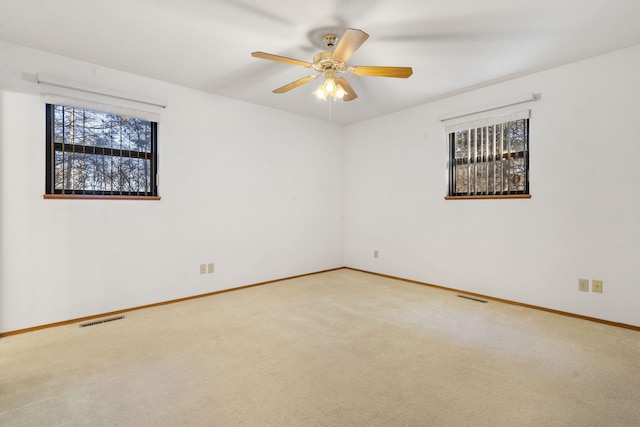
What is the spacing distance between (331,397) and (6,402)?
184 centimetres

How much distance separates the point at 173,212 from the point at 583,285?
443cm

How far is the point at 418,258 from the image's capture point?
4488mm

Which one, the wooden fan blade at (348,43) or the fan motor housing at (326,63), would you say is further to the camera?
the fan motor housing at (326,63)

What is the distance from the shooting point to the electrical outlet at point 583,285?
3.05 meters

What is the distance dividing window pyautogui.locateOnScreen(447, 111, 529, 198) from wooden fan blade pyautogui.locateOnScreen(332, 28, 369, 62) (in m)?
2.29

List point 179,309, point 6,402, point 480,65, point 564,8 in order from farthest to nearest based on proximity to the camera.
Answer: point 179,309, point 480,65, point 564,8, point 6,402

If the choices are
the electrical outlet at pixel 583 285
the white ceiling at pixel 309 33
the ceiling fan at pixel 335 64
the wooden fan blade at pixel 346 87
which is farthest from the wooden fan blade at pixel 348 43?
the electrical outlet at pixel 583 285

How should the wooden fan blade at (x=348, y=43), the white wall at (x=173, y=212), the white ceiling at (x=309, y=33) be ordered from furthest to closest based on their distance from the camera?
1. the white wall at (x=173, y=212)
2. the white ceiling at (x=309, y=33)
3. the wooden fan blade at (x=348, y=43)

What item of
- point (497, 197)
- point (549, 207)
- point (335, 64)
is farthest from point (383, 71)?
point (549, 207)

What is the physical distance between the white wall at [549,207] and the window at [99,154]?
3369 mm

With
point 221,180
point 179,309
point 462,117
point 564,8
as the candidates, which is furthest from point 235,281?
point 564,8

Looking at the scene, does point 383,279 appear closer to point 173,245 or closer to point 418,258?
point 418,258

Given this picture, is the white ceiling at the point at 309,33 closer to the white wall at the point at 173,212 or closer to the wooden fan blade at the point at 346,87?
the wooden fan blade at the point at 346,87

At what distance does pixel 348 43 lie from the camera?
7.02ft
